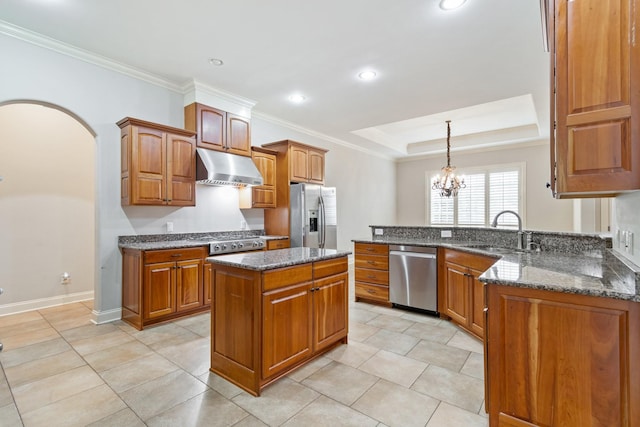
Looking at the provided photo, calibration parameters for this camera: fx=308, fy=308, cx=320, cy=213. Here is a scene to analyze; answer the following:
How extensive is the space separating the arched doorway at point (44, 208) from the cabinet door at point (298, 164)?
108 inches

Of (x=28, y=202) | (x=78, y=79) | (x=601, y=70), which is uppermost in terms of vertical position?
(x=78, y=79)

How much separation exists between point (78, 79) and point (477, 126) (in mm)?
7436

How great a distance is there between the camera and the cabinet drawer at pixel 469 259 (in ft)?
9.64

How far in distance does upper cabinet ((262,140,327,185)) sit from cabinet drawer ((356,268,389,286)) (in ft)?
6.49

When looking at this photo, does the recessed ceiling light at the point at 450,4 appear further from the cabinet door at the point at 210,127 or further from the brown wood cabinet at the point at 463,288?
the cabinet door at the point at 210,127

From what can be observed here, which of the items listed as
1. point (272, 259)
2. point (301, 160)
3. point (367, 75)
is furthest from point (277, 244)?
point (367, 75)

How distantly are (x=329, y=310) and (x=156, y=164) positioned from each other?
108 inches

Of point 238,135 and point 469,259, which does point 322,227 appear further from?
point 469,259

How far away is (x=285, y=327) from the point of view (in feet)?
7.68

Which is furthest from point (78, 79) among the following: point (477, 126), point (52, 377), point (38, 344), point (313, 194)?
point (477, 126)

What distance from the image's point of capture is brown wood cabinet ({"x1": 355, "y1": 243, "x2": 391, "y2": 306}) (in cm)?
421

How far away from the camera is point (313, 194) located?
5.32 meters

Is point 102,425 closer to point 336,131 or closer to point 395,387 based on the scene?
point 395,387

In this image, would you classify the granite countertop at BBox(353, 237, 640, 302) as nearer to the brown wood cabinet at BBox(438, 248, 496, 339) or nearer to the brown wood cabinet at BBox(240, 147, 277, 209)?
the brown wood cabinet at BBox(438, 248, 496, 339)
